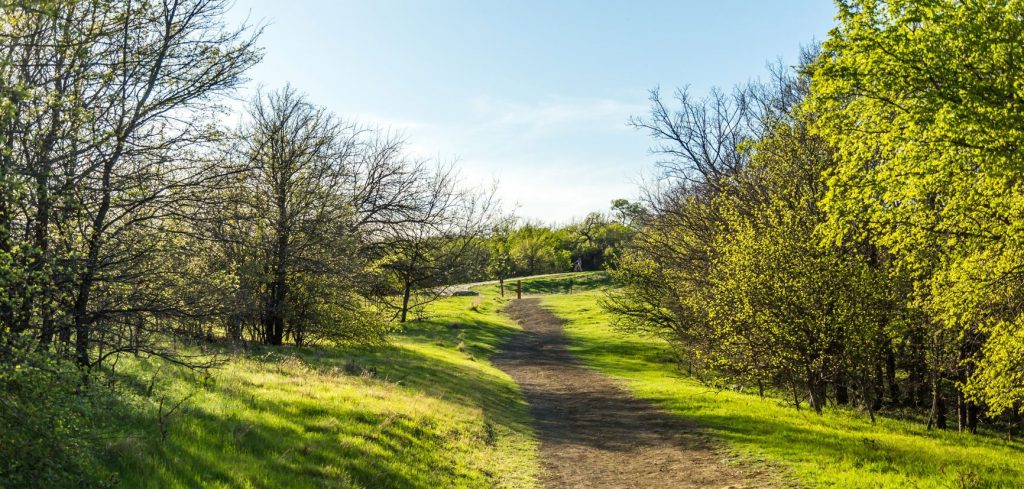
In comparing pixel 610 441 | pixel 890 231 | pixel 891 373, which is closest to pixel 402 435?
pixel 610 441

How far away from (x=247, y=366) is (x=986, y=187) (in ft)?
59.8

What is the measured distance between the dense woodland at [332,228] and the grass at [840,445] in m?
1.33

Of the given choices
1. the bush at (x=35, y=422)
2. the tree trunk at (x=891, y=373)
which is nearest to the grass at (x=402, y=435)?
the bush at (x=35, y=422)

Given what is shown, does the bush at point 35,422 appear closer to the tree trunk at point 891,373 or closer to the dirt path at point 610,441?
the dirt path at point 610,441

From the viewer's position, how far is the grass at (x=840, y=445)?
37.0 ft

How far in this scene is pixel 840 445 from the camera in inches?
540

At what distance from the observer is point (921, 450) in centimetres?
1318

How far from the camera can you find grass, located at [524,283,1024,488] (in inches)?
444

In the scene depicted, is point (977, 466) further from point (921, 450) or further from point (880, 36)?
point (880, 36)

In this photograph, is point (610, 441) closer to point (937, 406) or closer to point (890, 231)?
point (890, 231)

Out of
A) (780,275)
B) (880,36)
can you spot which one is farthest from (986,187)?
(780,275)

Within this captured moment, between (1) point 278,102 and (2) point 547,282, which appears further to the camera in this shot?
(2) point 547,282

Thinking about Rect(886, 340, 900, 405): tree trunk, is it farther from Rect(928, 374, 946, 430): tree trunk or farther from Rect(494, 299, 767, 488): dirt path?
Rect(494, 299, 767, 488): dirt path

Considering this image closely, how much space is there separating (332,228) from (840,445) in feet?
60.9
